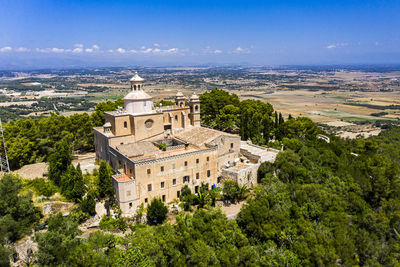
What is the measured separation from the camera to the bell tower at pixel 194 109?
153 feet

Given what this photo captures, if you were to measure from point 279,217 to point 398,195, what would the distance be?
19.1m

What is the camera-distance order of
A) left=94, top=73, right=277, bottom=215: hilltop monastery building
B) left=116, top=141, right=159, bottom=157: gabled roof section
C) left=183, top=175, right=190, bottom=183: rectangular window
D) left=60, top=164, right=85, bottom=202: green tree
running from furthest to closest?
left=183, top=175, right=190, bottom=183: rectangular window → left=116, top=141, right=159, bottom=157: gabled roof section → left=60, top=164, right=85, bottom=202: green tree → left=94, top=73, right=277, bottom=215: hilltop monastery building

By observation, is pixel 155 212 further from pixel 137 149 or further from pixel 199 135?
pixel 199 135

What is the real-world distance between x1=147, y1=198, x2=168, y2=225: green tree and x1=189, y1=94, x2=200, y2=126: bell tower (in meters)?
19.5

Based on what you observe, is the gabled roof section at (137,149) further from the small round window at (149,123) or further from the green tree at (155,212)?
the green tree at (155,212)

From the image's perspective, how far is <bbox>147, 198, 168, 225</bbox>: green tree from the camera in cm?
2997

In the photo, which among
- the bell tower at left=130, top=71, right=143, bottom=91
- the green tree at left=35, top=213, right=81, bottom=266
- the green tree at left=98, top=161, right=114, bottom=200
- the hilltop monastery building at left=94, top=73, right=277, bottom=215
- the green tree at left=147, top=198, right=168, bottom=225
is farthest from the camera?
the bell tower at left=130, top=71, right=143, bottom=91

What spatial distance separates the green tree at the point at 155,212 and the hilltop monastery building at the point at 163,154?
2190 millimetres

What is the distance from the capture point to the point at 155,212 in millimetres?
29875

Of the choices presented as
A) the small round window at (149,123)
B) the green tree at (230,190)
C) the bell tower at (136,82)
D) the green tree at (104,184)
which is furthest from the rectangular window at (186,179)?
the bell tower at (136,82)

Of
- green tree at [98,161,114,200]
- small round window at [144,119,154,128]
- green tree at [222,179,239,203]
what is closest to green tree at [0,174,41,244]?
green tree at [98,161,114,200]

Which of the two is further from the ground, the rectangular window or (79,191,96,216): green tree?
the rectangular window

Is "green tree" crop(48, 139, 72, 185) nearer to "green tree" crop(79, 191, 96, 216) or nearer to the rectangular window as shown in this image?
"green tree" crop(79, 191, 96, 216)

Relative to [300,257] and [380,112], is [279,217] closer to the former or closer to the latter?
[300,257]
